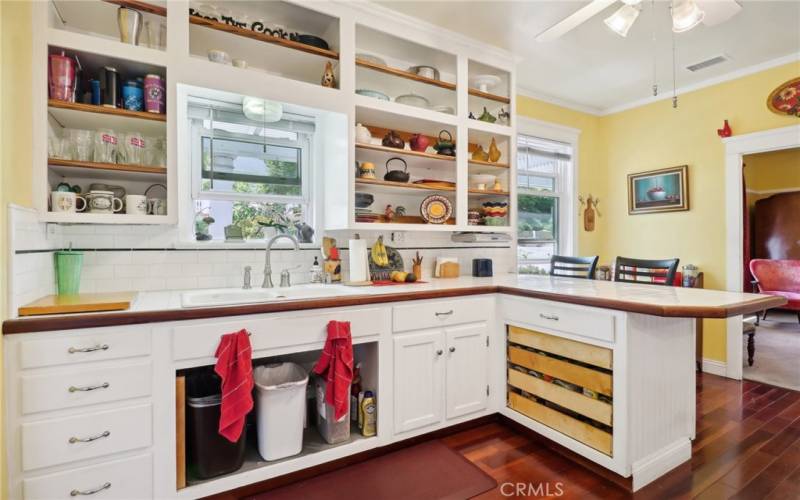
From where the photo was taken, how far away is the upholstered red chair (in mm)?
5176

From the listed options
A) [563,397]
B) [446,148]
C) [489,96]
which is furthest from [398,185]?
[563,397]

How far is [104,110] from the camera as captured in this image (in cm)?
184

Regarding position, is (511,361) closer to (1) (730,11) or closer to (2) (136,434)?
(2) (136,434)

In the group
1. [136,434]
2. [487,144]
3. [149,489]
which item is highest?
[487,144]

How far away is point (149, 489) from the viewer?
159cm

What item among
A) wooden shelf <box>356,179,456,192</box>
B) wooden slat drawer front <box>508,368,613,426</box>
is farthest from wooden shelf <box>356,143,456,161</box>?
wooden slat drawer front <box>508,368,613,426</box>

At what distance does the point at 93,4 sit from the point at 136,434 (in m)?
1.95

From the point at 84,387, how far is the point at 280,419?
78 centimetres

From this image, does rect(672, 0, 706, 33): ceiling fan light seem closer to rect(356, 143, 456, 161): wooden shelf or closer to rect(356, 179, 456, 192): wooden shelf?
rect(356, 143, 456, 161): wooden shelf

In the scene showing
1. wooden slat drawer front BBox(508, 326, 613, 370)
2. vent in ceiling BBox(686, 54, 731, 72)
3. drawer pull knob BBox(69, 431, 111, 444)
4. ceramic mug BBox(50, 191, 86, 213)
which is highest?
vent in ceiling BBox(686, 54, 731, 72)

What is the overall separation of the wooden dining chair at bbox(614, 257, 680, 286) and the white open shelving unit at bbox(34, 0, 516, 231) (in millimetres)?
882

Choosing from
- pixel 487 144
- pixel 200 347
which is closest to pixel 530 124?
pixel 487 144

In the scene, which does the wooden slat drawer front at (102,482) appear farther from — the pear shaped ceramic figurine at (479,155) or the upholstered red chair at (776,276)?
the upholstered red chair at (776,276)

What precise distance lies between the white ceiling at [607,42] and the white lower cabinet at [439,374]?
202cm
